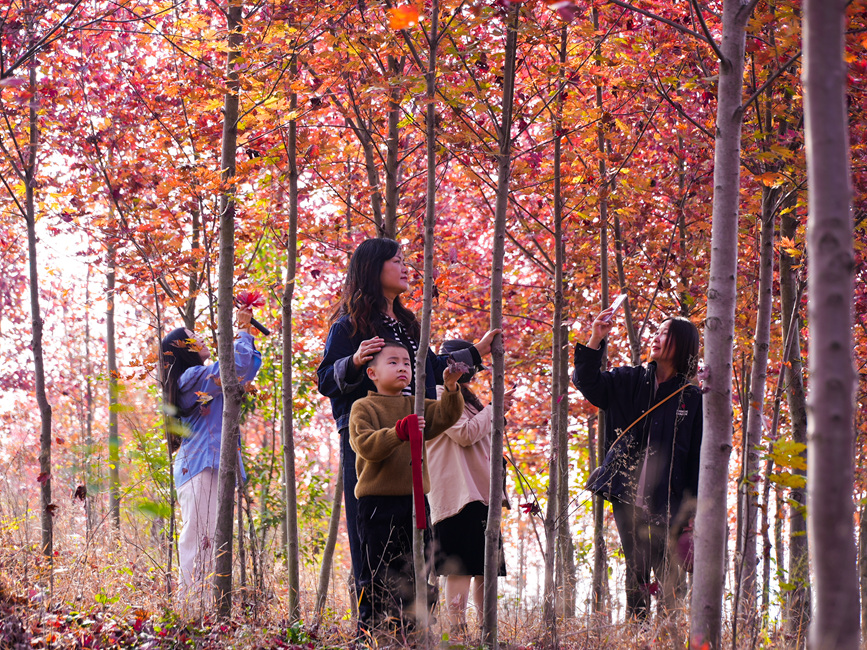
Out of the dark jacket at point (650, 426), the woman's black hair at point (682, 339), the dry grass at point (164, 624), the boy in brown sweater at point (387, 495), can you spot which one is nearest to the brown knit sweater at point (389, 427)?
the boy in brown sweater at point (387, 495)

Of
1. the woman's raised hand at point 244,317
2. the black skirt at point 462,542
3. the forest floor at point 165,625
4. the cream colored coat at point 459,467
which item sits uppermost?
the woman's raised hand at point 244,317

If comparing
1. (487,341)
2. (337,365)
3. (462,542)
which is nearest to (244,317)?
(337,365)

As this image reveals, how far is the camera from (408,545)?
11.2 feet

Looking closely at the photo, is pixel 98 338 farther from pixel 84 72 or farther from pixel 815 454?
pixel 815 454

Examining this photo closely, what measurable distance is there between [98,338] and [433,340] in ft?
29.4

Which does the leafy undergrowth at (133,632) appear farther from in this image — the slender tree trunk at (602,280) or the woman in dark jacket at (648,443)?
the slender tree trunk at (602,280)

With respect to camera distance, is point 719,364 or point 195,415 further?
point 195,415

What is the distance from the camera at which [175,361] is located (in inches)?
187

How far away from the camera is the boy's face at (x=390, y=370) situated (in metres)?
3.45

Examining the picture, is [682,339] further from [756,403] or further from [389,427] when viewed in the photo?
[389,427]

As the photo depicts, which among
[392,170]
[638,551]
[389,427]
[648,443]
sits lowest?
[638,551]

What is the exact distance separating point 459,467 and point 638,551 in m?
0.99

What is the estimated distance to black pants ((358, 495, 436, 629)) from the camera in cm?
334

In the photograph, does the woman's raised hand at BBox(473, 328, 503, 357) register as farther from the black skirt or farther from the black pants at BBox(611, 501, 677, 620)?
the black pants at BBox(611, 501, 677, 620)
